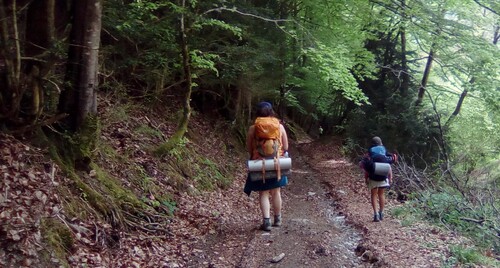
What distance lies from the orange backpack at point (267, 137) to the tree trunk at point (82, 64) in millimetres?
2503

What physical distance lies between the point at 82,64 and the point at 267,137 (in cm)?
289

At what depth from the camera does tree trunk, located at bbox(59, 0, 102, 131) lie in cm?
564

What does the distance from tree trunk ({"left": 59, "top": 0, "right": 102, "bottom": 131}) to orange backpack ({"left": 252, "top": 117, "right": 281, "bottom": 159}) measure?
2.50m

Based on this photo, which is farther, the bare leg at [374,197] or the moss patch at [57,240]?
the bare leg at [374,197]

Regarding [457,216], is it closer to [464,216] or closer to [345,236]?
[464,216]

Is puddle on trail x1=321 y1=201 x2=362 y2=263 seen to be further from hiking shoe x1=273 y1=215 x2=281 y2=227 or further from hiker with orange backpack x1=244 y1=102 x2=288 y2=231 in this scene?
hiker with orange backpack x1=244 y1=102 x2=288 y2=231

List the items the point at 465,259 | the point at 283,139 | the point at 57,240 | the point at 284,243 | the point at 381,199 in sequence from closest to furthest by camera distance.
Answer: the point at 57,240 → the point at 465,259 → the point at 284,243 → the point at 283,139 → the point at 381,199

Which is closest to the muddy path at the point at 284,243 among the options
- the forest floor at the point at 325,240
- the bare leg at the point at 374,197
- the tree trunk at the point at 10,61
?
the forest floor at the point at 325,240

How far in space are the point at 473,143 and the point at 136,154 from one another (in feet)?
51.3

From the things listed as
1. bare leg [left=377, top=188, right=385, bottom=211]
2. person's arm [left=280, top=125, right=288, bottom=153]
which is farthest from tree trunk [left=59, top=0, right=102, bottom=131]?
bare leg [left=377, top=188, right=385, bottom=211]

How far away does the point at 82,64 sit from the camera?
5.71 metres

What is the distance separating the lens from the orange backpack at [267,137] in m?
6.79

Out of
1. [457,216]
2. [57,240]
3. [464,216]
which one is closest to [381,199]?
[457,216]

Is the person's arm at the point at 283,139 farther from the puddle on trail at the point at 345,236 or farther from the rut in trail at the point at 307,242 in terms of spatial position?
the puddle on trail at the point at 345,236
